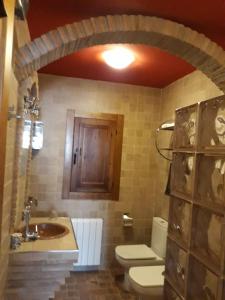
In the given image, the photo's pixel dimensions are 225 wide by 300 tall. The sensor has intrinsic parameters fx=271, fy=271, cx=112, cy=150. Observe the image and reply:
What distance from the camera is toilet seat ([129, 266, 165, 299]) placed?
7.17 ft

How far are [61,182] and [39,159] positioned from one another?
0.37 m

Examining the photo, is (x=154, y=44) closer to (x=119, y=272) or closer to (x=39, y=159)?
(x=39, y=159)

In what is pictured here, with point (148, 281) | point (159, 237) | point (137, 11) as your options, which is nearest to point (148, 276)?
point (148, 281)

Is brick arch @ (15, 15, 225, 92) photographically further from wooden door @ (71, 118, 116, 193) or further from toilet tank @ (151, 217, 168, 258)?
toilet tank @ (151, 217, 168, 258)

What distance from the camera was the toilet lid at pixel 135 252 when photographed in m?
2.79

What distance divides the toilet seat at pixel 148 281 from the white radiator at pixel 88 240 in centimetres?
88

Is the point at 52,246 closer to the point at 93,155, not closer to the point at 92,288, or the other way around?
the point at 92,288

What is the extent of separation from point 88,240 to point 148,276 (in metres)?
1.05

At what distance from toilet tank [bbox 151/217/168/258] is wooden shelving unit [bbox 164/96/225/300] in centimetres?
88

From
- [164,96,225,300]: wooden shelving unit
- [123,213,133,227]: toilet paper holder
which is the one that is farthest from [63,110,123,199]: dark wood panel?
[164,96,225,300]: wooden shelving unit

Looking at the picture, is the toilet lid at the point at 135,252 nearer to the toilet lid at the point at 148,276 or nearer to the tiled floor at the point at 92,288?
the toilet lid at the point at 148,276

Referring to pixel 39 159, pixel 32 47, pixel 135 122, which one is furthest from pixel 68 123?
pixel 32 47

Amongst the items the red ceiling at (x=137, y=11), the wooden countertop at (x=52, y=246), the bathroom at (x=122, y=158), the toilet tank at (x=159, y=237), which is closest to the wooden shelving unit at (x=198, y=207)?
the red ceiling at (x=137, y=11)

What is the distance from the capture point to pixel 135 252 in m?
2.88
